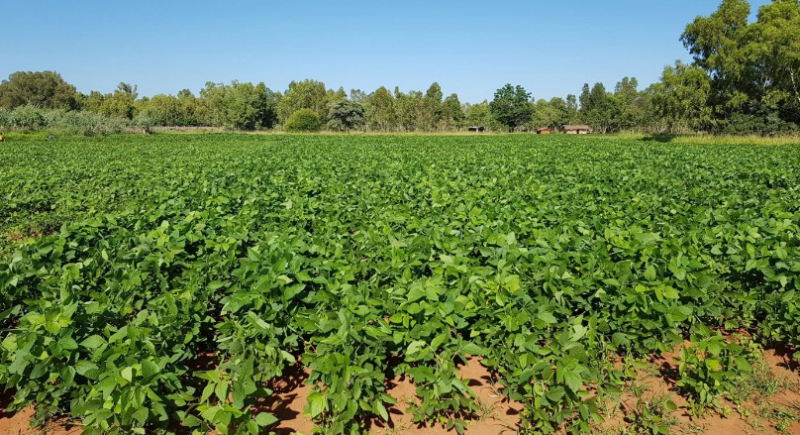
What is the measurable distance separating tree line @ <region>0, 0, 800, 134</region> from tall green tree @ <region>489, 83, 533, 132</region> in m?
0.24

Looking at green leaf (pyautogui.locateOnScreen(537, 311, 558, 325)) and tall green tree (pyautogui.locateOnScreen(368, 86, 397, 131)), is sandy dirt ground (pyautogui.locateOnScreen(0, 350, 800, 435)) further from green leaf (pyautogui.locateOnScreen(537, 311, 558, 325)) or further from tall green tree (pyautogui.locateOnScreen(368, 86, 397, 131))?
tall green tree (pyautogui.locateOnScreen(368, 86, 397, 131))

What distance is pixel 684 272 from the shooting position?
3.22 meters

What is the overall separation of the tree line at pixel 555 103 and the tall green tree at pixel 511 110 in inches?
9.5

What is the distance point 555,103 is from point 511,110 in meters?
33.7

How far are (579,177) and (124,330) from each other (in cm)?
1080

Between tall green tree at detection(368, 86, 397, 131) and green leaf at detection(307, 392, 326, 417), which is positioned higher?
tall green tree at detection(368, 86, 397, 131)

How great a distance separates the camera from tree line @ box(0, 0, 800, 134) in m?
37.5

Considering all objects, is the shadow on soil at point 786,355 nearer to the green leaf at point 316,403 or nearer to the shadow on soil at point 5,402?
the green leaf at point 316,403

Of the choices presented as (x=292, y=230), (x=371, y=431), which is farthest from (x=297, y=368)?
(x=292, y=230)

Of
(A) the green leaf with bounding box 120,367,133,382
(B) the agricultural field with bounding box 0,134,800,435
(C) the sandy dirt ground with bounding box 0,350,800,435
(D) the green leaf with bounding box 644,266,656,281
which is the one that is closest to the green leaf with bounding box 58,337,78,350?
(B) the agricultural field with bounding box 0,134,800,435

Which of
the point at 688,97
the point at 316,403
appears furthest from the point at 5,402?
the point at 688,97

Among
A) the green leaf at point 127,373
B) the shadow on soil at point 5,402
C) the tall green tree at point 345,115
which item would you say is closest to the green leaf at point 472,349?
the green leaf at point 127,373

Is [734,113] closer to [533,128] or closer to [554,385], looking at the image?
[554,385]

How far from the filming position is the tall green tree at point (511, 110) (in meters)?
98.8
